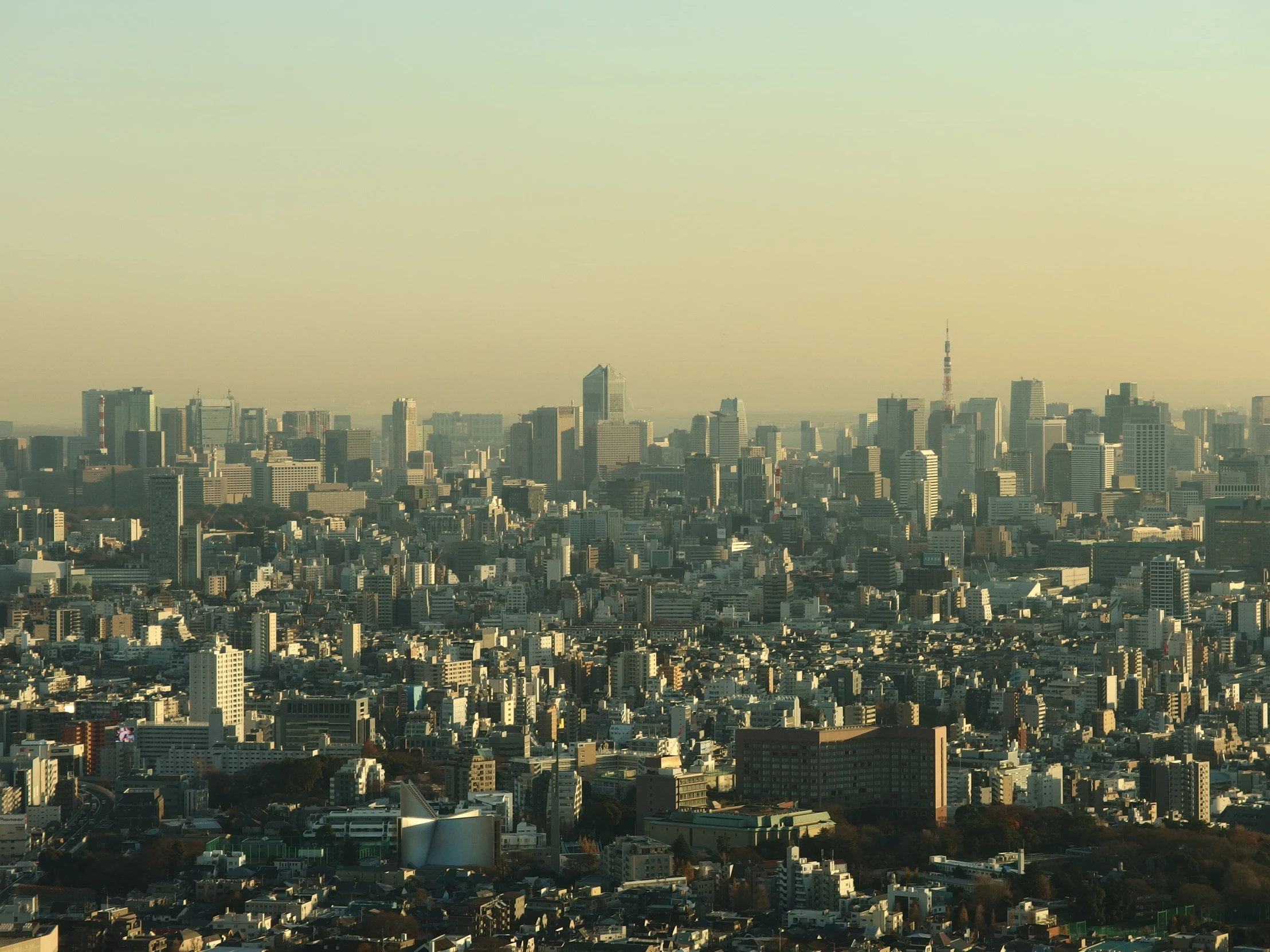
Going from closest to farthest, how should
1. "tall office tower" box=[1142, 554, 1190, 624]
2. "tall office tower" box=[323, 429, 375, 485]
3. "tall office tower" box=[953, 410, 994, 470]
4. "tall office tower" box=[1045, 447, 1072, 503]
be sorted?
"tall office tower" box=[1142, 554, 1190, 624]
"tall office tower" box=[1045, 447, 1072, 503]
"tall office tower" box=[953, 410, 994, 470]
"tall office tower" box=[323, 429, 375, 485]

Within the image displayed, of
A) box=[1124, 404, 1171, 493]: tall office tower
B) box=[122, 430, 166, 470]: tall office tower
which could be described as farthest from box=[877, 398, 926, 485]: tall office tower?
box=[122, 430, 166, 470]: tall office tower

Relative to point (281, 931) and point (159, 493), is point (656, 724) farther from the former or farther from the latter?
point (159, 493)

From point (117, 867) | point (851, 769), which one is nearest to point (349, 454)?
point (851, 769)

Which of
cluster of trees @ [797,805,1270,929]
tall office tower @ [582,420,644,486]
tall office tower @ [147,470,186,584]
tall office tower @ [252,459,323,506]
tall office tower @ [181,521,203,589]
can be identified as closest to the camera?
cluster of trees @ [797,805,1270,929]

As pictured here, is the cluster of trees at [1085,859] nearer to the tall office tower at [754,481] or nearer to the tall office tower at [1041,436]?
the tall office tower at [754,481]

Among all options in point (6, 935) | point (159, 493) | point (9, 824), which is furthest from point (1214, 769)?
point (159, 493)

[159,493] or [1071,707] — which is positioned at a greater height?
[159,493]

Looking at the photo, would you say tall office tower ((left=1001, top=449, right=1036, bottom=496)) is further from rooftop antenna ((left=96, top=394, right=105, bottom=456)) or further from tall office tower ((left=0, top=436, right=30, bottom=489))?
tall office tower ((left=0, top=436, right=30, bottom=489))
